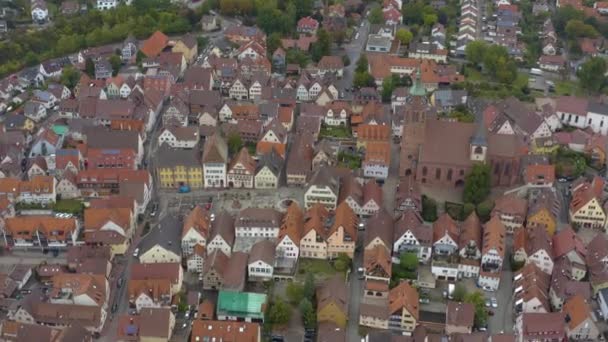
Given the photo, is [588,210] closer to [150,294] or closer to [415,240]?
[415,240]

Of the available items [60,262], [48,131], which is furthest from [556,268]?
[48,131]

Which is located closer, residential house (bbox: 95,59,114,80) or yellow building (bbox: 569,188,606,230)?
yellow building (bbox: 569,188,606,230)

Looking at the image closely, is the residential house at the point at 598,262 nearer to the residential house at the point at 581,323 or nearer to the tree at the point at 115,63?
the residential house at the point at 581,323

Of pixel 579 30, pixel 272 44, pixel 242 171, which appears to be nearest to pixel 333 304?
pixel 242 171

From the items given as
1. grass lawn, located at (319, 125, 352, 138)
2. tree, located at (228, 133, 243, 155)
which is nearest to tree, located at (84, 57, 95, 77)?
tree, located at (228, 133, 243, 155)

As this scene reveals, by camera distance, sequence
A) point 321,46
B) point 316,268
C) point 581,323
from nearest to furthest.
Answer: point 581,323, point 316,268, point 321,46

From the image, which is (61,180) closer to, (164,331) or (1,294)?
(1,294)

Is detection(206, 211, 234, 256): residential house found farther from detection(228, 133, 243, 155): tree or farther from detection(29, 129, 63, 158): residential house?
detection(29, 129, 63, 158): residential house
